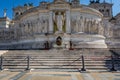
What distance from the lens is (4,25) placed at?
5138cm

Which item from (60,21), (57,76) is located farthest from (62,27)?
(57,76)

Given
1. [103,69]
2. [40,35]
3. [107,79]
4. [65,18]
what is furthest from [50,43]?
[107,79]

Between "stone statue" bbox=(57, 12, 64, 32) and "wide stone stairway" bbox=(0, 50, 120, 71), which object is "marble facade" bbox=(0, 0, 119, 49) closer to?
"stone statue" bbox=(57, 12, 64, 32)

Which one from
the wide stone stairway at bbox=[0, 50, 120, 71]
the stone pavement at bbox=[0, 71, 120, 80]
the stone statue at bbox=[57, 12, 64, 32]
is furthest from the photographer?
the stone statue at bbox=[57, 12, 64, 32]

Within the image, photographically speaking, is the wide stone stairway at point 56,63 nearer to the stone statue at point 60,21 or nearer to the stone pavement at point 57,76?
the stone pavement at point 57,76

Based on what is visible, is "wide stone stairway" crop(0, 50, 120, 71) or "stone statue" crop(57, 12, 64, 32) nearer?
"wide stone stairway" crop(0, 50, 120, 71)

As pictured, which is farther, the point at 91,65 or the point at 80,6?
the point at 80,6

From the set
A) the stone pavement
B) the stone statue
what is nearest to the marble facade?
the stone statue

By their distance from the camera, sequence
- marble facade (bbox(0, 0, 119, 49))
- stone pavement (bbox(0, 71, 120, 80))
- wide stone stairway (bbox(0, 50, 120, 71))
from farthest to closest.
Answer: marble facade (bbox(0, 0, 119, 49)) → wide stone stairway (bbox(0, 50, 120, 71)) → stone pavement (bbox(0, 71, 120, 80))

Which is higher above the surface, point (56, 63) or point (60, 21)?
point (60, 21)

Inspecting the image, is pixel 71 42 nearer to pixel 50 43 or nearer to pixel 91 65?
pixel 50 43

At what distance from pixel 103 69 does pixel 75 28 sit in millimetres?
17657

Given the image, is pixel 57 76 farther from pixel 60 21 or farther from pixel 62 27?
pixel 62 27

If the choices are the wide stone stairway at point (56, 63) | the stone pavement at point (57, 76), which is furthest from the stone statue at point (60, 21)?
the stone pavement at point (57, 76)
